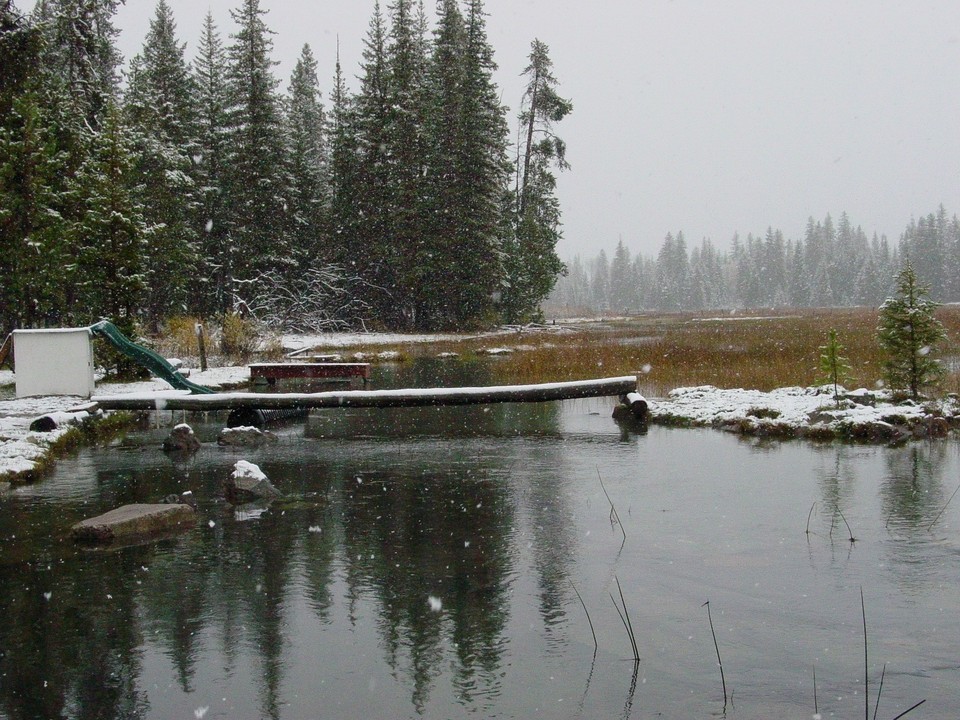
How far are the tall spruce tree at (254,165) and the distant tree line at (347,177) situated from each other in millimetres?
82

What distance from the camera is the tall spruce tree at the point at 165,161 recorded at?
127 ft

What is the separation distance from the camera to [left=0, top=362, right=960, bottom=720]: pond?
5.47 m

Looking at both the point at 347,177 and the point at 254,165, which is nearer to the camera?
the point at 254,165

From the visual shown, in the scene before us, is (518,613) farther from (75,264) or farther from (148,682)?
(75,264)

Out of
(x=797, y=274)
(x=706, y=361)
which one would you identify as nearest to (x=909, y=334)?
(x=706, y=361)

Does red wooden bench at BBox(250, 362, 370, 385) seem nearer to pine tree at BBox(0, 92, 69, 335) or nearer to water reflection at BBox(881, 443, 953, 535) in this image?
pine tree at BBox(0, 92, 69, 335)

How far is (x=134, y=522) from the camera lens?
30.2ft

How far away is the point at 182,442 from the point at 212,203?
3496 centimetres

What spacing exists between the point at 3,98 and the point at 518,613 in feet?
91.7

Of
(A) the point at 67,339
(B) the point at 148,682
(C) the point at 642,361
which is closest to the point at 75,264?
(A) the point at 67,339

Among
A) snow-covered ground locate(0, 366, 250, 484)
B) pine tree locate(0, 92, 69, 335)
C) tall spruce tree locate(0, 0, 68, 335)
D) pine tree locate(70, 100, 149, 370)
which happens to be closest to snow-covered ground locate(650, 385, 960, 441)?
snow-covered ground locate(0, 366, 250, 484)

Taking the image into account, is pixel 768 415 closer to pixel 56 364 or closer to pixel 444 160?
pixel 56 364

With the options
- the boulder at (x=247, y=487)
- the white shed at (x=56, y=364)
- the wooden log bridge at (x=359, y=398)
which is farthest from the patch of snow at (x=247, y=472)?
the white shed at (x=56, y=364)

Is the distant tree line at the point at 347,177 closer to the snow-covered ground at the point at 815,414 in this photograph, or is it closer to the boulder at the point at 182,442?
the boulder at the point at 182,442
